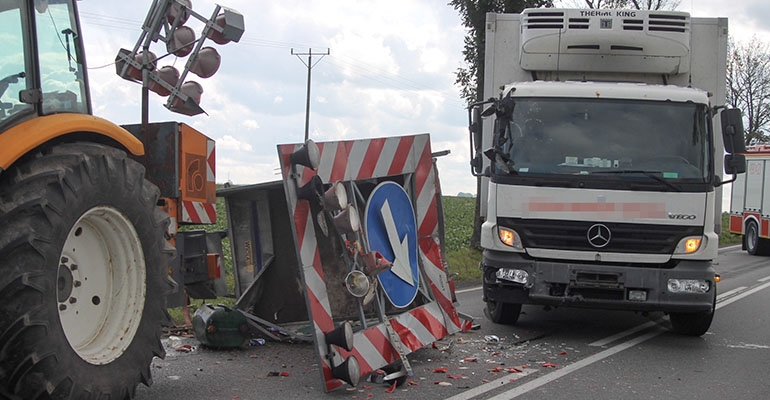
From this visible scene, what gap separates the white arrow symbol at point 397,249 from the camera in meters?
6.63

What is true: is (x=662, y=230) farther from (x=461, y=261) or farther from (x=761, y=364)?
(x=461, y=261)

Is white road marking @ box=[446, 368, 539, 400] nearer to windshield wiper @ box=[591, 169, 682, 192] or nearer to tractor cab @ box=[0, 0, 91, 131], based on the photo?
windshield wiper @ box=[591, 169, 682, 192]

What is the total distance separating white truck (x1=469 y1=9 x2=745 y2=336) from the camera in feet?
24.7

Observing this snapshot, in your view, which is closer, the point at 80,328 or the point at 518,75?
the point at 80,328

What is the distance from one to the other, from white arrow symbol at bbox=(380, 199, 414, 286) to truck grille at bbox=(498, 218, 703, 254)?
140cm

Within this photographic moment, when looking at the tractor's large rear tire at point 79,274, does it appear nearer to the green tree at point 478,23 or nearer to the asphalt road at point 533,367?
the asphalt road at point 533,367

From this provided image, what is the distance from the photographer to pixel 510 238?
25.6 ft

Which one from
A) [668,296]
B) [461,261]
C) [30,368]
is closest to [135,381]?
[30,368]

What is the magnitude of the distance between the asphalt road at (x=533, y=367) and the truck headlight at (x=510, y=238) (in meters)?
0.93

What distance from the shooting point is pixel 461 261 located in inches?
599

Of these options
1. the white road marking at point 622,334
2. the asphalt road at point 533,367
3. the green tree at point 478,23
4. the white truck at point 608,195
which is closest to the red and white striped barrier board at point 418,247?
the asphalt road at point 533,367

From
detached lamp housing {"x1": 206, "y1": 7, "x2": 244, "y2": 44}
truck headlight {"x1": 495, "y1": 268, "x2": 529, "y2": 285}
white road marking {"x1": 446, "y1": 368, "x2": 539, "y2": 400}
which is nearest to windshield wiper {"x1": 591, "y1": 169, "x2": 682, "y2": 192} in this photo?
truck headlight {"x1": 495, "y1": 268, "x2": 529, "y2": 285}

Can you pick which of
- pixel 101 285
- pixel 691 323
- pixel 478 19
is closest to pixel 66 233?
pixel 101 285

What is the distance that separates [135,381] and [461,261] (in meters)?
11.0
